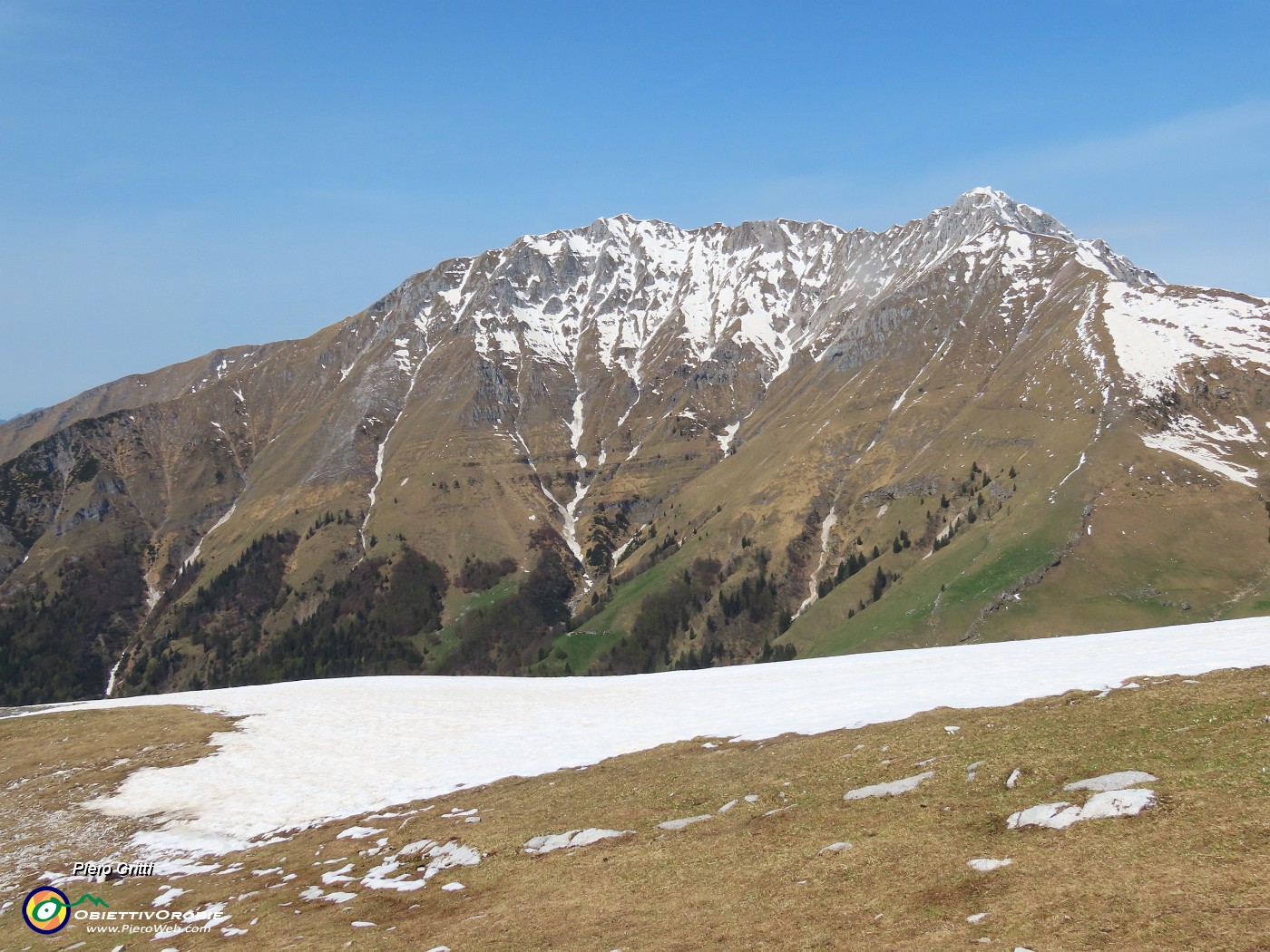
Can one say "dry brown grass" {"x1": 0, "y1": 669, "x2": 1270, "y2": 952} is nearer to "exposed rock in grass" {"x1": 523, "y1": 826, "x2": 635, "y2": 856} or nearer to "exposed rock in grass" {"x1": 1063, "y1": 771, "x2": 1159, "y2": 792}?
"exposed rock in grass" {"x1": 1063, "y1": 771, "x2": 1159, "y2": 792}

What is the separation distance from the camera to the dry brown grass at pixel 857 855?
54.4 feet

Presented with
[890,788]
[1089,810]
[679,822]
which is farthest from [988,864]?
[679,822]

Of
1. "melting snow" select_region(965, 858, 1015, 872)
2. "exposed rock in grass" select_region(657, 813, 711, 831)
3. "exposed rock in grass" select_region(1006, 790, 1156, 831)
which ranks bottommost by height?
"exposed rock in grass" select_region(657, 813, 711, 831)

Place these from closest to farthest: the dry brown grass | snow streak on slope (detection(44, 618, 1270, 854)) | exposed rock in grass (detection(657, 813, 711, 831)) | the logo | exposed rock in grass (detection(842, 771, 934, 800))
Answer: the dry brown grass, exposed rock in grass (detection(842, 771, 934, 800)), exposed rock in grass (detection(657, 813, 711, 831)), the logo, snow streak on slope (detection(44, 618, 1270, 854))

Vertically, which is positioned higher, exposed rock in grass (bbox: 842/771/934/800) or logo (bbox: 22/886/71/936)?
exposed rock in grass (bbox: 842/771/934/800)

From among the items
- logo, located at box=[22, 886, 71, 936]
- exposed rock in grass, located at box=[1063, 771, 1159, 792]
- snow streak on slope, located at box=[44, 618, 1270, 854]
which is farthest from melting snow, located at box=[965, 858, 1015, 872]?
logo, located at box=[22, 886, 71, 936]

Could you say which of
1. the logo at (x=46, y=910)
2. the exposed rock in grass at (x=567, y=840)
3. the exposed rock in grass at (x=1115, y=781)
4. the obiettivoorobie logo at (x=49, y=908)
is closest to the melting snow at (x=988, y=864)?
the exposed rock in grass at (x=1115, y=781)

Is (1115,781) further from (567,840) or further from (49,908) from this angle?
(49,908)

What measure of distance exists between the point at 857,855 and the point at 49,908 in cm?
2834

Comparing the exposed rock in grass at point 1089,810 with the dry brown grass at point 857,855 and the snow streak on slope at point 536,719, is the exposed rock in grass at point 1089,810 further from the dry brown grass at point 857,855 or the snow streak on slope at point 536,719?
the snow streak on slope at point 536,719

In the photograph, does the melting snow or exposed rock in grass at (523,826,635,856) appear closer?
the melting snow

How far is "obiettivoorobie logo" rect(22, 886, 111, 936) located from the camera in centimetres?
2850

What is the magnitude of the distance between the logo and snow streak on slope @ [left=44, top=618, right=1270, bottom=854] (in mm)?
4357

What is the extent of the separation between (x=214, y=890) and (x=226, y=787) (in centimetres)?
1399
